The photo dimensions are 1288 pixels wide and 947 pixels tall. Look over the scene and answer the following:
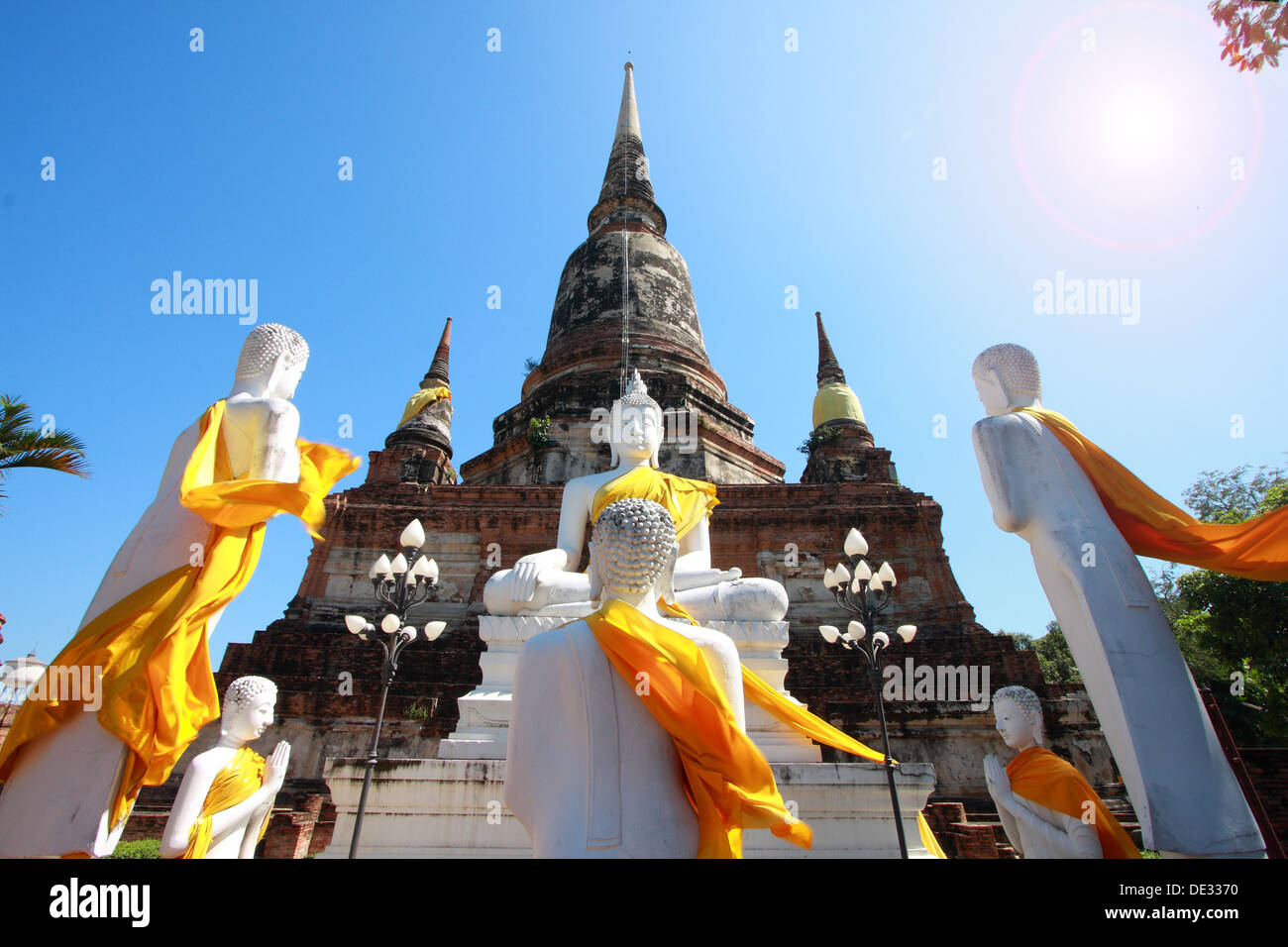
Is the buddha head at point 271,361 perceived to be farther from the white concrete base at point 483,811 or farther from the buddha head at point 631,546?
the white concrete base at point 483,811

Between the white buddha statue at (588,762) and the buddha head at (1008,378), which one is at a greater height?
the buddha head at (1008,378)

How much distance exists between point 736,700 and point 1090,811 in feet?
6.76

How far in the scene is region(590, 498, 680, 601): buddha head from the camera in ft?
8.96

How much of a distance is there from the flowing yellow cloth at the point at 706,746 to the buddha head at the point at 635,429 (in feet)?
13.6

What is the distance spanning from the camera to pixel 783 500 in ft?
46.3

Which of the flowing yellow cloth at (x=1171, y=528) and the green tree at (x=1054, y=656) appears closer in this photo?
the flowing yellow cloth at (x=1171, y=528)

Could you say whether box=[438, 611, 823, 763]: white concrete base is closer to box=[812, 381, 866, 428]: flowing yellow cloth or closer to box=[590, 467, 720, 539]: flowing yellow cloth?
box=[590, 467, 720, 539]: flowing yellow cloth

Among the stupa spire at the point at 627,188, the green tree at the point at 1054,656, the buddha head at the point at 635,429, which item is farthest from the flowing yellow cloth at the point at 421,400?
the green tree at the point at 1054,656

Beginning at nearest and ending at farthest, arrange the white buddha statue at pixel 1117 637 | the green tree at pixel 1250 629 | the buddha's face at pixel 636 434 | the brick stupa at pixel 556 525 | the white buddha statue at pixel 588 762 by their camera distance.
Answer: the white buddha statue at pixel 588 762, the white buddha statue at pixel 1117 637, the buddha's face at pixel 636 434, the brick stupa at pixel 556 525, the green tree at pixel 1250 629

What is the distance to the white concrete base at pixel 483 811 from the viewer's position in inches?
171

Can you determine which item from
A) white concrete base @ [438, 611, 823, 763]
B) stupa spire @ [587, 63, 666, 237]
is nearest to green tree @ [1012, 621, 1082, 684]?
stupa spire @ [587, 63, 666, 237]

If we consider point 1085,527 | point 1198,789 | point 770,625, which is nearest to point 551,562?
point 770,625
